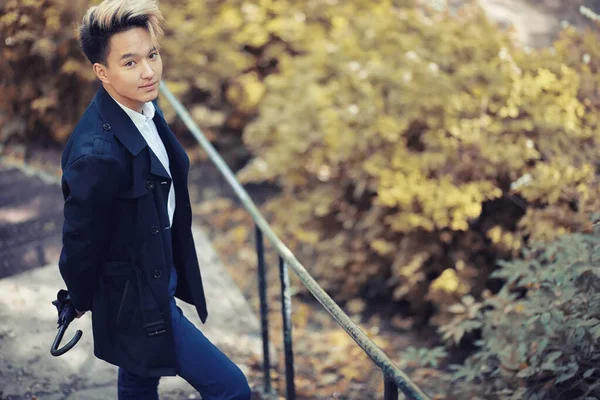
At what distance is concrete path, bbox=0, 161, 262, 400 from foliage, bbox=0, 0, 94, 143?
147 cm

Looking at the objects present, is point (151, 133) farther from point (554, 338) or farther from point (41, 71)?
point (41, 71)

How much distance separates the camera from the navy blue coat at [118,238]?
1953 millimetres

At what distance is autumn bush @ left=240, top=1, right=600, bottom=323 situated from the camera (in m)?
4.03

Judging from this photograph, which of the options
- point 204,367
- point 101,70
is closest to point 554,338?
point 204,367

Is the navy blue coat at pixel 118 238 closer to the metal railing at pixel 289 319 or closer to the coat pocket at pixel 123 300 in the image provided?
the coat pocket at pixel 123 300

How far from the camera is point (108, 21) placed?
6.46 ft

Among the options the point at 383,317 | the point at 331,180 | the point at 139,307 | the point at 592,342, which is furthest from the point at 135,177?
the point at 383,317

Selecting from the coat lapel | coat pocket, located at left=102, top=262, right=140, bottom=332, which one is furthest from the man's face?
coat pocket, located at left=102, top=262, right=140, bottom=332

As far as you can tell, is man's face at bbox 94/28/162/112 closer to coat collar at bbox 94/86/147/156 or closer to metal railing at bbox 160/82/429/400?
coat collar at bbox 94/86/147/156

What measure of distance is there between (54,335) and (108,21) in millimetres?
1962

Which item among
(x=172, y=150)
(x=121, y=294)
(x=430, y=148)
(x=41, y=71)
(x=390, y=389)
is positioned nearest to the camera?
(x=390, y=389)

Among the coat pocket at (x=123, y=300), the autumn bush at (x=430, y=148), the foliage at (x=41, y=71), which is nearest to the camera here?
the coat pocket at (x=123, y=300)

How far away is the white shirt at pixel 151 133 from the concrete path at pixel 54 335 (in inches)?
48.1

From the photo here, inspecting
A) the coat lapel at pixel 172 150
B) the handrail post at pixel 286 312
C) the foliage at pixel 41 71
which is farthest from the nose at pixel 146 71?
the foliage at pixel 41 71
